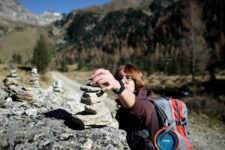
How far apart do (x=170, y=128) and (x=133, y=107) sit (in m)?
0.61

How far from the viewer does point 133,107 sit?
1606 millimetres

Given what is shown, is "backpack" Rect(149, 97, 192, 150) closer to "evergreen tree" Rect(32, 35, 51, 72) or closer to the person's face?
the person's face

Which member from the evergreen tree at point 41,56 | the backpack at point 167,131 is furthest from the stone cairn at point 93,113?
the evergreen tree at point 41,56

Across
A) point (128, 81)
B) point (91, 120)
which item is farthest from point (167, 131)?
point (91, 120)

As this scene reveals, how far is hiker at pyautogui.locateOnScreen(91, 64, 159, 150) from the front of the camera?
1.56 m

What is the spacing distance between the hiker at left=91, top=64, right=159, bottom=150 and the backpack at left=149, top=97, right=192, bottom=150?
0.23ft

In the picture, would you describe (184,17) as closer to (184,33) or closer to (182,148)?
(184,33)

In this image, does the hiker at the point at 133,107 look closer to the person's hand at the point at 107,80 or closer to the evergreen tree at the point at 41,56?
the person's hand at the point at 107,80

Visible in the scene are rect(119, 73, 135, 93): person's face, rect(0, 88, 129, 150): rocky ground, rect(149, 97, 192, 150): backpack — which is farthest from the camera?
rect(0, 88, 129, 150): rocky ground

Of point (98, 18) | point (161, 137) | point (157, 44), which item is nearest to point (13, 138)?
point (161, 137)

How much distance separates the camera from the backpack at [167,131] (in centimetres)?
176

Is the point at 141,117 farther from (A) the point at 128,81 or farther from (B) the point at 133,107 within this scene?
(A) the point at 128,81

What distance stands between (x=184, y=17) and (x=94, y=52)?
107819mm

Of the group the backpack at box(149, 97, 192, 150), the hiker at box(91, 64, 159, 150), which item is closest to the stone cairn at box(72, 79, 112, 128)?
the hiker at box(91, 64, 159, 150)
